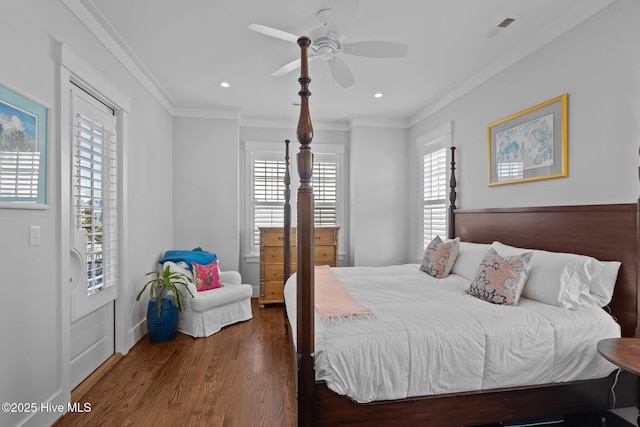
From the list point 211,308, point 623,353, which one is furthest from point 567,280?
point 211,308

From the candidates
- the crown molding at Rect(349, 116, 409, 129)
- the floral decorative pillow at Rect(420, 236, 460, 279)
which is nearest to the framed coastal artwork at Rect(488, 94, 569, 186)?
the floral decorative pillow at Rect(420, 236, 460, 279)

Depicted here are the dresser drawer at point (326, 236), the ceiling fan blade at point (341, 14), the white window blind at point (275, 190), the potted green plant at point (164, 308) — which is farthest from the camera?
the white window blind at point (275, 190)

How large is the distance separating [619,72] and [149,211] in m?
4.22

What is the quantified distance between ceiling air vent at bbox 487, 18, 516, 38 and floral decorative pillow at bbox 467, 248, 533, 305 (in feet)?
5.76

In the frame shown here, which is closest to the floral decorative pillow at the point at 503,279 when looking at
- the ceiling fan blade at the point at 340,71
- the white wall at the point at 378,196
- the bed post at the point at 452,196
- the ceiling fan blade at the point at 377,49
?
the bed post at the point at 452,196

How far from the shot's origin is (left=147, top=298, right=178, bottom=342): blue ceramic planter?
10.2 ft

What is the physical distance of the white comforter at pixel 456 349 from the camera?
1560 millimetres

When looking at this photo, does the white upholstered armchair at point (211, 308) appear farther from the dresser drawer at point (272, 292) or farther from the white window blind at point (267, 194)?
the white window blind at point (267, 194)

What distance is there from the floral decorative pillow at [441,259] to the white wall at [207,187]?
2.68 metres

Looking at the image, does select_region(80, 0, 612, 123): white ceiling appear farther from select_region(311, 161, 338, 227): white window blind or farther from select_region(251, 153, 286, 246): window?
select_region(311, 161, 338, 227): white window blind

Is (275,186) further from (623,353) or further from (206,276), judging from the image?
(623,353)

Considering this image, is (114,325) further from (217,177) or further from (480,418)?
(480,418)

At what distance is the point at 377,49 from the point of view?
2.29m

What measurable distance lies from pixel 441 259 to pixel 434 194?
1505 millimetres
